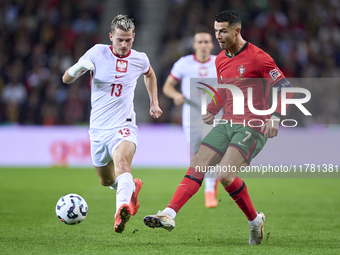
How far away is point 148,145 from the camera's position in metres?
14.9

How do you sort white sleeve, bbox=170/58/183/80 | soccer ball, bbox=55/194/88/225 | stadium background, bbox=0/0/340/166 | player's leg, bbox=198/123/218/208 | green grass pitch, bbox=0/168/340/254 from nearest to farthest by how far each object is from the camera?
green grass pitch, bbox=0/168/340/254 → soccer ball, bbox=55/194/88/225 → player's leg, bbox=198/123/218/208 → white sleeve, bbox=170/58/183/80 → stadium background, bbox=0/0/340/166

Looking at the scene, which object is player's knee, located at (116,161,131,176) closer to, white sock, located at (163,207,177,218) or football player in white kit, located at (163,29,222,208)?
white sock, located at (163,207,177,218)

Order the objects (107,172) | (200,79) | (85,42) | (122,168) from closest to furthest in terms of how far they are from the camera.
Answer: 1. (122,168)
2. (107,172)
3. (200,79)
4. (85,42)

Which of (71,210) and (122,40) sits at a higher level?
(122,40)

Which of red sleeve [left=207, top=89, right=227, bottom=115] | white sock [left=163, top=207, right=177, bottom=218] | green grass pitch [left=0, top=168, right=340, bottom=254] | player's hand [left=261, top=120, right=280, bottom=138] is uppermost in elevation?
red sleeve [left=207, top=89, right=227, bottom=115]

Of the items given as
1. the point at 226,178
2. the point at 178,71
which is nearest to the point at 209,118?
the point at 226,178

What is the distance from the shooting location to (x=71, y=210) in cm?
600

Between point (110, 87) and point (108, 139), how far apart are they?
22.5 inches

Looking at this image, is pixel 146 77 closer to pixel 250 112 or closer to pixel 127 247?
pixel 250 112

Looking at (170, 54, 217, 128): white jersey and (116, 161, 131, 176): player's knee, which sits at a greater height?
(170, 54, 217, 128): white jersey

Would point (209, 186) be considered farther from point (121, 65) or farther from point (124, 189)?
point (124, 189)

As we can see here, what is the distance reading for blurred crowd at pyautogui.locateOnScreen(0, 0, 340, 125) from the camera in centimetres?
1606

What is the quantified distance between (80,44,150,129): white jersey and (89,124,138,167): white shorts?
0.19 feet

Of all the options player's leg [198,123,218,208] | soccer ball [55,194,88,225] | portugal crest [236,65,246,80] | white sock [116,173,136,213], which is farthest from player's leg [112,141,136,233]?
player's leg [198,123,218,208]
